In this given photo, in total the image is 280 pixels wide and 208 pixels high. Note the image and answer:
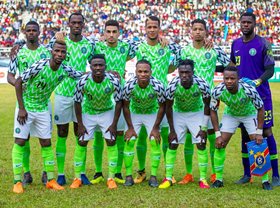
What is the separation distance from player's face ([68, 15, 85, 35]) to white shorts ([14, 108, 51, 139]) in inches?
53.1

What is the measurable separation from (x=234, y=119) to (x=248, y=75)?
715 millimetres

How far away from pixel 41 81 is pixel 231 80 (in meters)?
2.65

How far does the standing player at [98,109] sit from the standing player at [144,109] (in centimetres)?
20

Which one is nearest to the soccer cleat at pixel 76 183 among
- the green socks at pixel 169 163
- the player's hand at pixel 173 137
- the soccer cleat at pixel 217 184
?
the green socks at pixel 169 163

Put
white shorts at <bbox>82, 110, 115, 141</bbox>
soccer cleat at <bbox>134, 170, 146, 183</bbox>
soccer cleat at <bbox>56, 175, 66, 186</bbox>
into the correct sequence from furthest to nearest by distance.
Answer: soccer cleat at <bbox>134, 170, 146, 183</bbox>, soccer cleat at <bbox>56, 175, 66, 186</bbox>, white shorts at <bbox>82, 110, 115, 141</bbox>

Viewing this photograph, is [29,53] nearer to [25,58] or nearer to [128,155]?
[25,58]

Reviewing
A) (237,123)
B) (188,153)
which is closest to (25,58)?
(188,153)

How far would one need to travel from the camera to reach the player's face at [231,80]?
846 cm

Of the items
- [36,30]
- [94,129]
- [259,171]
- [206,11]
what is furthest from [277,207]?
[206,11]

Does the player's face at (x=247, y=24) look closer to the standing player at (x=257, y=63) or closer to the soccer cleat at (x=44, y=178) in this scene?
the standing player at (x=257, y=63)

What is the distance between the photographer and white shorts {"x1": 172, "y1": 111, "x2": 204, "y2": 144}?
9.02 m

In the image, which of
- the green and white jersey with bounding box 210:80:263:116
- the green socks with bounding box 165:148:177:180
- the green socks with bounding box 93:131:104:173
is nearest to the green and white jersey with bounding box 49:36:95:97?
the green socks with bounding box 93:131:104:173

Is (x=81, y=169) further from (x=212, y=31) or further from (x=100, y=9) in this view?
(x=100, y=9)

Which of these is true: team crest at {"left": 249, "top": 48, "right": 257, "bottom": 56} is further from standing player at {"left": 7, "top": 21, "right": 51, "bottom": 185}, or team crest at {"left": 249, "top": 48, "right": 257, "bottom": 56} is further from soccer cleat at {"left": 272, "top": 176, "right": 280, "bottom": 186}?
standing player at {"left": 7, "top": 21, "right": 51, "bottom": 185}
